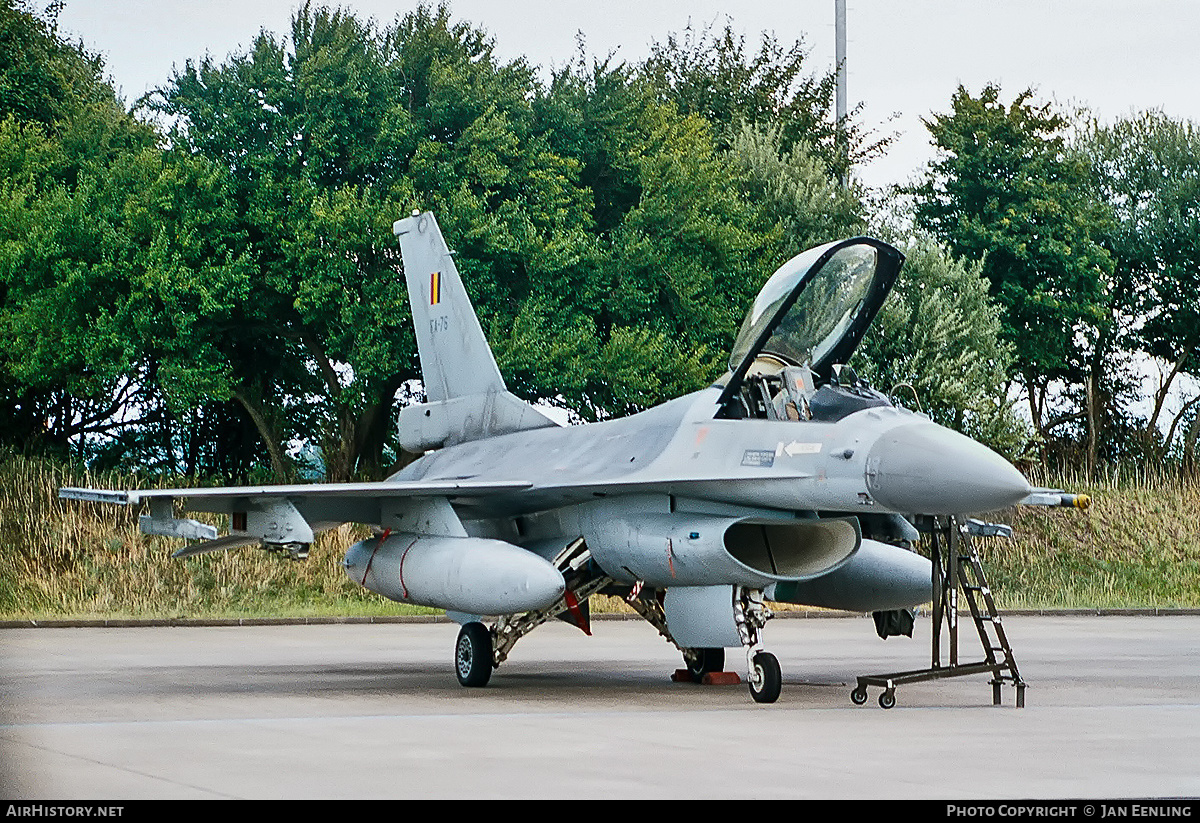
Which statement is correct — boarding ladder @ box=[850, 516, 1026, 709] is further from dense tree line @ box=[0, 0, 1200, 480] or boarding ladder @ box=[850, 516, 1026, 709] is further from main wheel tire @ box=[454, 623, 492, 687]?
dense tree line @ box=[0, 0, 1200, 480]

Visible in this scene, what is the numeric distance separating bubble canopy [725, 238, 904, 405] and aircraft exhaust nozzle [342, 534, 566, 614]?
1989 millimetres

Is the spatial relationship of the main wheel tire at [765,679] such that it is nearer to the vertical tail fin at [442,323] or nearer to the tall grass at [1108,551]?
the vertical tail fin at [442,323]

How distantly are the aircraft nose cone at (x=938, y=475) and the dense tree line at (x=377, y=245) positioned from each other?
16.3 m

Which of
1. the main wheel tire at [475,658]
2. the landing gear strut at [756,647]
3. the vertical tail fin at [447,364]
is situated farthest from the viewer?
the vertical tail fin at [447,364]

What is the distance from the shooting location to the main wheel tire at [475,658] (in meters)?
13.0

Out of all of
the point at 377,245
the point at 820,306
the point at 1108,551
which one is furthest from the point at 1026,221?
the point at 820,306

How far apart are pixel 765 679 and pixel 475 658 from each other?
2.73m

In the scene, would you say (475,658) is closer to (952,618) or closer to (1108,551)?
(952,618)

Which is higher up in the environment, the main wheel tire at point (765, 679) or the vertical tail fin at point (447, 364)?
the vertical tail fin at point (447, 364)

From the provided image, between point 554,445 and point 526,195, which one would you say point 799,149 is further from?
point 554,445

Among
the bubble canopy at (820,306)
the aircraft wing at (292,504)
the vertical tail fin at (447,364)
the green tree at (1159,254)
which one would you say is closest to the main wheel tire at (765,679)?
the bubble canopy at (820,306)

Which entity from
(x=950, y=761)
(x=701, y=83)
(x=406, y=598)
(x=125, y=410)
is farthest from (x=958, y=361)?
(x=950, y=761)

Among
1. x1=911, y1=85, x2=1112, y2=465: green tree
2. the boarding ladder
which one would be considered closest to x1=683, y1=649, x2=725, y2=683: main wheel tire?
the boarding ladder

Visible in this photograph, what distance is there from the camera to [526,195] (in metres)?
29.0
